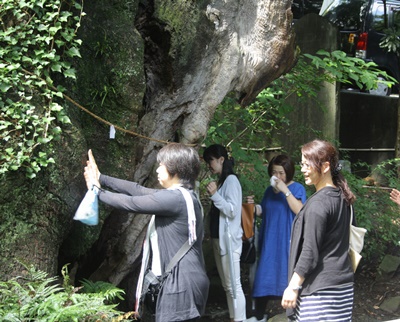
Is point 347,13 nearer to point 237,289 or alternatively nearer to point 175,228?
point 237,289

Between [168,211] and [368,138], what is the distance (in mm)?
9257

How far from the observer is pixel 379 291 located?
863cm

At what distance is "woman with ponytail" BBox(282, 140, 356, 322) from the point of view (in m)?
4.14

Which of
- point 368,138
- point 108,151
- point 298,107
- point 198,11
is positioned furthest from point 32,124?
point 368,138

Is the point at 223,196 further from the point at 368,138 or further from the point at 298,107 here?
the point at 368,138

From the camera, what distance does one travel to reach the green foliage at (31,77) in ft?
14.7

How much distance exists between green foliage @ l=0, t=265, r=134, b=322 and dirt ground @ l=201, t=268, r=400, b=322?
3196 mm

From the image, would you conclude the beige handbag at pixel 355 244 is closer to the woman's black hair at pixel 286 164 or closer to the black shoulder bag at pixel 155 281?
the black shoulder bag at pixel 155 281

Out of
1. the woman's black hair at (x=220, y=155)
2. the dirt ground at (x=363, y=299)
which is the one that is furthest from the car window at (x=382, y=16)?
the woman's black hair at (x=220, y=155)

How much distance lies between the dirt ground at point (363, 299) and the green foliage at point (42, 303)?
3.20 metres

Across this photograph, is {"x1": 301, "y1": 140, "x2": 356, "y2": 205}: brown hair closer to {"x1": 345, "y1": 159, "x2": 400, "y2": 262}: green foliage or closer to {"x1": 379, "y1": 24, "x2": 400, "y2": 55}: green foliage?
{"x1": 345, "y1": 159, "x2": 400, "y2": 262}: green foliage

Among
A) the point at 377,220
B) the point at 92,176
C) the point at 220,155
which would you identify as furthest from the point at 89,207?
the point at 377,220

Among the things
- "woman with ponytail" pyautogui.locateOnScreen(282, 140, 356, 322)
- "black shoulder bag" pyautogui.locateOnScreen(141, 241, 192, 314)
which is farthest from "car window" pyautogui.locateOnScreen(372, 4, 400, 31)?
"black shoulder bag" pyautogui.locateOnScreen(141, 241, 192, 314)

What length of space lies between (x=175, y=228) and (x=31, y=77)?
1585mm
